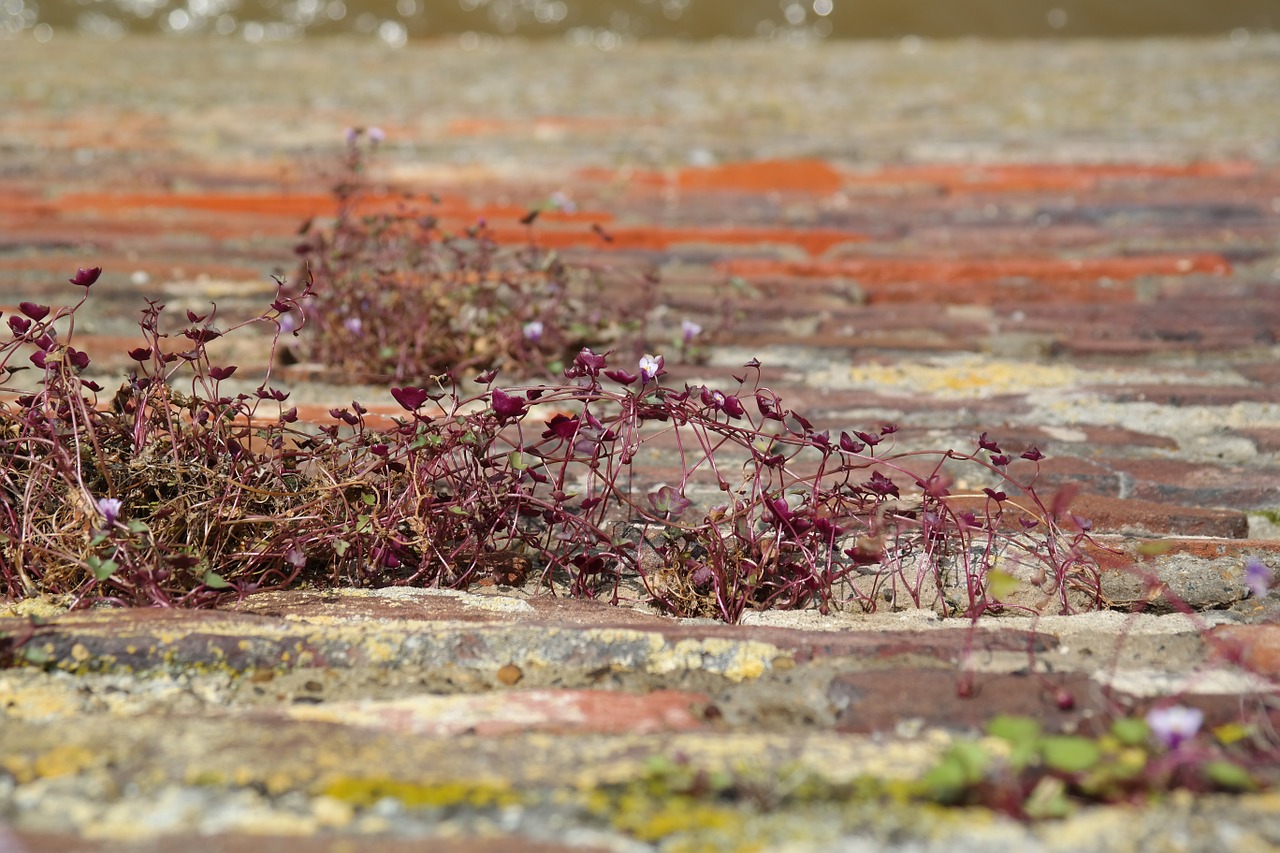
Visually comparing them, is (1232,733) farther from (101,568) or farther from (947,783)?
(101,568)

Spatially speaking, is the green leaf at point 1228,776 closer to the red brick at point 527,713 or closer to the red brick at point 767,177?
the red brick at point 527,713

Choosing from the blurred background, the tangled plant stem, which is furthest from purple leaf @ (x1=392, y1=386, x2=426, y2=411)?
the blurred background

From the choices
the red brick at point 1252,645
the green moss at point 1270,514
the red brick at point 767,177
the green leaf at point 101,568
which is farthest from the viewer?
the red brick at point 767,177

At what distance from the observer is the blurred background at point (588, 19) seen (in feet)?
29.1

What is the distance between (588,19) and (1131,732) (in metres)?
8.89

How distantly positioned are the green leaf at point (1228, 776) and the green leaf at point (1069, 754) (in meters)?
0.10

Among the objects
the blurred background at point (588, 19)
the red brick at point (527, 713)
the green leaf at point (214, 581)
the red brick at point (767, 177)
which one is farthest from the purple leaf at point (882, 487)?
the blurred background at point (588, 19)

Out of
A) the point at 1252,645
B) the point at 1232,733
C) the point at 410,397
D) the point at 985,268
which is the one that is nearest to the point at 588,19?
the point at 985,268

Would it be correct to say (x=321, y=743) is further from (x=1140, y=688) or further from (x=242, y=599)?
(x=1140, y=688)

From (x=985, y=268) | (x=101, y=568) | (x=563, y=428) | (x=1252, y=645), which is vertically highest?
(x=985, y=268)

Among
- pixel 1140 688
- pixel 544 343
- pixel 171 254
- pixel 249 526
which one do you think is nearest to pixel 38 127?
→ pixel 171 254

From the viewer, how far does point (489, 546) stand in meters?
1.77

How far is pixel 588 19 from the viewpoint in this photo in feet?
30.0

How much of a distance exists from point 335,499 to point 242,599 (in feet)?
0.78
